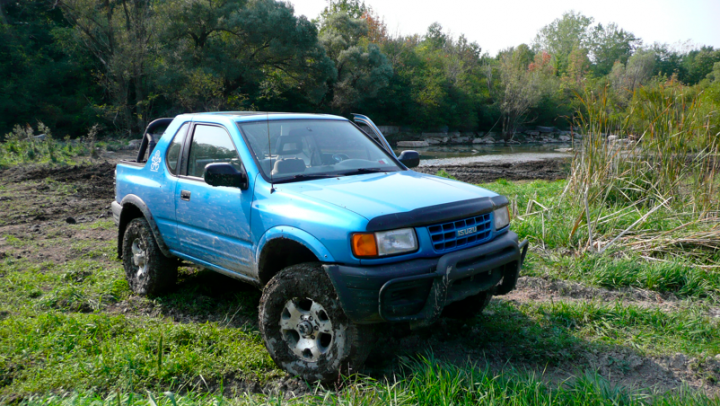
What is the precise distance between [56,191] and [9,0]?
2936cm

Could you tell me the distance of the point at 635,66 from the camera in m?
74.4

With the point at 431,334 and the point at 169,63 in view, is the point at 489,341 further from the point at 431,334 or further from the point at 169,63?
the point at 169,63

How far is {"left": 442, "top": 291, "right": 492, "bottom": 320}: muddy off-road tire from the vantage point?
401cm

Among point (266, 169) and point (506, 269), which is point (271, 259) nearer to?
point (266, 169)

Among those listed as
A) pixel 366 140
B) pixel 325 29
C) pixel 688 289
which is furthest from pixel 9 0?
pixel 688 289

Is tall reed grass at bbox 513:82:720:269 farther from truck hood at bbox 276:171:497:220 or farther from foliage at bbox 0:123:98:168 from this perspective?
foliage at bbox 0:123:98:168

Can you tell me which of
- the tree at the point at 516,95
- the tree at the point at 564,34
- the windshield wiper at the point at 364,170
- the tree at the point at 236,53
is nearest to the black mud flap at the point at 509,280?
the windshield wiper at the point at 364,170

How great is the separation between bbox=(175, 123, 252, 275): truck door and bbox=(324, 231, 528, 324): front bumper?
3.36 ft

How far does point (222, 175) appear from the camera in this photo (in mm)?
3701

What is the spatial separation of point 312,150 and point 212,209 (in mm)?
945

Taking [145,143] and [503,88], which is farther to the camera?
[503,88]

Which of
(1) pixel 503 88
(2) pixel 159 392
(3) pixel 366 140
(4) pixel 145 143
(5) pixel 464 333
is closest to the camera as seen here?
(2) pixel 159 392

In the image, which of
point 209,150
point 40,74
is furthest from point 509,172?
point 40,74

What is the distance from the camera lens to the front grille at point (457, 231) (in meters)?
3.32
